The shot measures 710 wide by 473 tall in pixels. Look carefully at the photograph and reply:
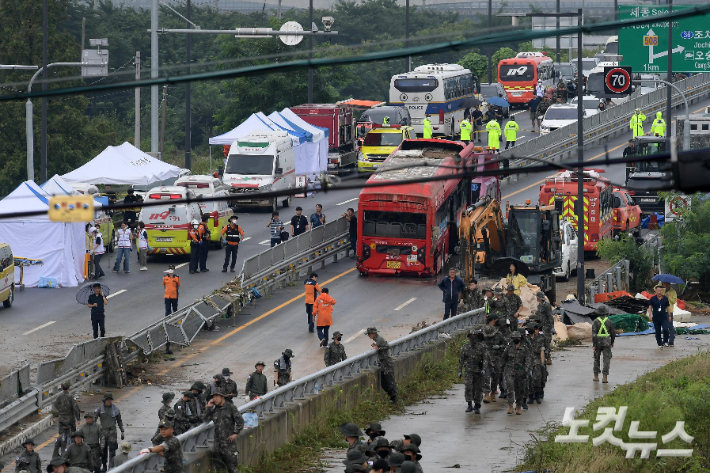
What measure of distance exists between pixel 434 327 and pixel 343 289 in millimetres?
8371

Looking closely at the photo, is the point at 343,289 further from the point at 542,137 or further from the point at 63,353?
the point at 542,137

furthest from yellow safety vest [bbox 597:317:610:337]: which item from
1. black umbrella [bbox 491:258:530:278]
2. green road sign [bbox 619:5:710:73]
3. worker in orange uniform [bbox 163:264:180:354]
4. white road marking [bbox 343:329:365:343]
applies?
green road sign [bbox 619:5:710:73]

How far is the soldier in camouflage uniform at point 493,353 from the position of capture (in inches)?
789

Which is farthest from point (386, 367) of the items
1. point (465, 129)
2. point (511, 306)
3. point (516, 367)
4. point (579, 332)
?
point (465, 129)

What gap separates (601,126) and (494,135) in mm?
7984

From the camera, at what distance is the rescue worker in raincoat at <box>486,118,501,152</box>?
169 feet

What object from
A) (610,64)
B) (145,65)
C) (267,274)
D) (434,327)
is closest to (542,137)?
(610,64)

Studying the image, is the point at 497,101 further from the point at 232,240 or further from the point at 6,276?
the point at 6,276

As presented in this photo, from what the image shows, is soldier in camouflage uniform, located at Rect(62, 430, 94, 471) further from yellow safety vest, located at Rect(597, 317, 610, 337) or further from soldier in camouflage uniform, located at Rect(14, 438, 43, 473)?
yellow safety vest, located at Rect(597, 317, 610, 337)

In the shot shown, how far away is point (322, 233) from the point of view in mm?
36062

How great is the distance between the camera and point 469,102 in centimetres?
6172

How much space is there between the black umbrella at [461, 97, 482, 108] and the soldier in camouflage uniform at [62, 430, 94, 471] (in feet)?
150

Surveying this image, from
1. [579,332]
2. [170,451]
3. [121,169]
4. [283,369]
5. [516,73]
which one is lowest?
[579,332]

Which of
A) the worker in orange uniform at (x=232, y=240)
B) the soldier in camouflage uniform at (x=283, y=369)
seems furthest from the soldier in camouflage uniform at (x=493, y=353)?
the worker in orange uniform at (x=232, y=240)
